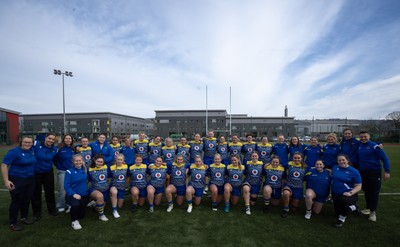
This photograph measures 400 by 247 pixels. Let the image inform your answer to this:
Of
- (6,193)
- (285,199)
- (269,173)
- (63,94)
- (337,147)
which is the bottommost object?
(6,193)

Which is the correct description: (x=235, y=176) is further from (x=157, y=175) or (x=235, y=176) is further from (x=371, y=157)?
(x=371, y=157)

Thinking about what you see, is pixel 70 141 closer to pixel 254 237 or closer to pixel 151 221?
pixel 151 221

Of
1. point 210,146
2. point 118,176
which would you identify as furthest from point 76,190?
point 210,146

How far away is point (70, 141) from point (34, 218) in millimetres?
1659

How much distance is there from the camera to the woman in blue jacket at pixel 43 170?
13.3 feet

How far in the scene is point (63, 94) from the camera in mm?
19250

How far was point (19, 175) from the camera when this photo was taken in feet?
11.8

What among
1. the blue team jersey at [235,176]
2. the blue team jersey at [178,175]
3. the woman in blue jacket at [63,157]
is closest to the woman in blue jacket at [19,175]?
the woman in blue jacket at [63,157]

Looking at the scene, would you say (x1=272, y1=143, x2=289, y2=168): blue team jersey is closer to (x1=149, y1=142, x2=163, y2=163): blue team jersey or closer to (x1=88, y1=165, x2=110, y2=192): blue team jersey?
(x1=149, y1=142, x2=163, y2=163): blue team jersey

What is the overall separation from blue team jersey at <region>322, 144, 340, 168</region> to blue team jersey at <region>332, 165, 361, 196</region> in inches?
32.6

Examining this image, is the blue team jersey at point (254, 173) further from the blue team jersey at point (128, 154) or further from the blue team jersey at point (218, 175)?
the blue team jersey at point (128, 154)

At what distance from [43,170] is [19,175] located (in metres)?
0.53

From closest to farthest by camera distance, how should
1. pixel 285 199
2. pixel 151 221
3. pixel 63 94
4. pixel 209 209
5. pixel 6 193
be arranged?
pixel 151 221 < pixel 285 199 < pixel 209 209 < pixel 6 193 < pixel 63 94

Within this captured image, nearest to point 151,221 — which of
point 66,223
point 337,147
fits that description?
point 66,223
